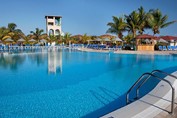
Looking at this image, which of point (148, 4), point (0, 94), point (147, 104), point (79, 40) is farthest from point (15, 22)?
point (147, 104)

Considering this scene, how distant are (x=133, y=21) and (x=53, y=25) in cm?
2597

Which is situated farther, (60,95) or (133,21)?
(133,21)

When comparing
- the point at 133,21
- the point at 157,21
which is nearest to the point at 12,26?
the point at 133,21

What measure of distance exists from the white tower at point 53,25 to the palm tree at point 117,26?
2094 centimetres

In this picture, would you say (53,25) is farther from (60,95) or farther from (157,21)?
(60,95)

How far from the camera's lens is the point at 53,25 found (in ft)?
154

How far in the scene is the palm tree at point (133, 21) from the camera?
83.8 ft

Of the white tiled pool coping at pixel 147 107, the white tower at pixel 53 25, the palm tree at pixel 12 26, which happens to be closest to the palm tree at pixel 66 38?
the white tower at pixel 53 25

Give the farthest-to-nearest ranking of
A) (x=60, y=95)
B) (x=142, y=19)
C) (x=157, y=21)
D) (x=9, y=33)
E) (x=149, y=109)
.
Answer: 1. (x=9, y=33)
2. (x=142, y=19)
3. (x=157, y=21)
4. (x=60, y=95)
5. (x=149, y=109)

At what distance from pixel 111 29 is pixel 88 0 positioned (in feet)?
20.4

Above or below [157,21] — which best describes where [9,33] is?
below

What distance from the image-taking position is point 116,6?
3319cm

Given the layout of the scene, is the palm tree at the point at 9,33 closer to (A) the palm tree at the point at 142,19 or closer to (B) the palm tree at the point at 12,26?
(B) the palm tree at the point at 12,26

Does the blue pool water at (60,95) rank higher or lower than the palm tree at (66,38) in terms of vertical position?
lower
